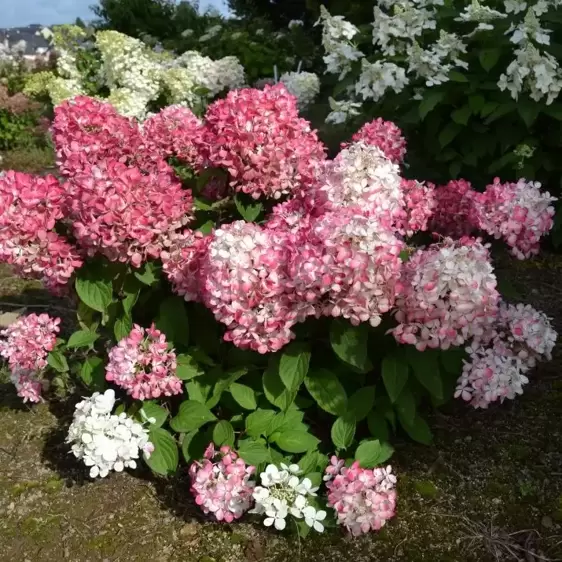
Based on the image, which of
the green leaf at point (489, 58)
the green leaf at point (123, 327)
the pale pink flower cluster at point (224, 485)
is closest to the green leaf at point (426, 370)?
the pale pink flower cluster at point (224, 485)

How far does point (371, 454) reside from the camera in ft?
7.05

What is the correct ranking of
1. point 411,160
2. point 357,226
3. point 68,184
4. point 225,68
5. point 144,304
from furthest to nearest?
point 225,68
point 411,160
point 144,304
point 68,184
point 357,226

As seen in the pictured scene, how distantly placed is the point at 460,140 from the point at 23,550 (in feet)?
9.65

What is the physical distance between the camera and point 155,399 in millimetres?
2340

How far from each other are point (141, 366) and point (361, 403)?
0.73 m

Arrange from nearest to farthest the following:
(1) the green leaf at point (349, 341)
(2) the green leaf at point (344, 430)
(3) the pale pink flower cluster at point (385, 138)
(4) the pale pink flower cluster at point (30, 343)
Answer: (1) the green leaf at point (349, 341), (2) the green leaf at point (344, 430), (4) the pale pink flower cluster at point (30, 343), (3) the pale pink flower cluster at point (385, 138)

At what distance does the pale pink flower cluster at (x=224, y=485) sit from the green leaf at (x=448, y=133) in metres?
2.21

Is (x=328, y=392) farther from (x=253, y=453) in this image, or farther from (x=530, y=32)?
(x=530, y=32)

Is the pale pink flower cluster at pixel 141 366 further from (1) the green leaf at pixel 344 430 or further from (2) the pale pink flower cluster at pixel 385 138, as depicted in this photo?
(2) the pale pink flower cluster at pixel 385 138

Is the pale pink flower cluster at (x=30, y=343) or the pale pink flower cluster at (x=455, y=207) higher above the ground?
the pale pink flower cluster at (x=455, y=207)

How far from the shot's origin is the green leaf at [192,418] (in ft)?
7.18

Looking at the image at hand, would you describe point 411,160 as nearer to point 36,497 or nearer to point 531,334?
point 531,334

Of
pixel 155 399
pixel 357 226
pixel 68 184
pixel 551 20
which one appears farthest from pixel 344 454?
pixel 551 20

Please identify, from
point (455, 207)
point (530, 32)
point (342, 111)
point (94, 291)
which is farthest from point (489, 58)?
point (94, 291)
